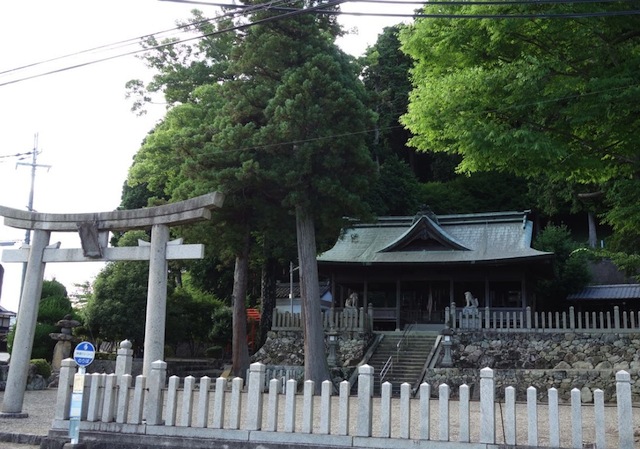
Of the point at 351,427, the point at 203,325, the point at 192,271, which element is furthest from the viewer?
the point at 192,271

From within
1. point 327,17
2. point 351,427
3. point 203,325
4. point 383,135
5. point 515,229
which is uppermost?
point 383,135

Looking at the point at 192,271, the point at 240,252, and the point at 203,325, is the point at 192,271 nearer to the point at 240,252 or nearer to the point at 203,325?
the point at 203,325

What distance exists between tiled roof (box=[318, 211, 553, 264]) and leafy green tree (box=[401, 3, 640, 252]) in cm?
1384

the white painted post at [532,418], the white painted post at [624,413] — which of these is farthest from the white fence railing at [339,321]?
the white painted post at [624,413]

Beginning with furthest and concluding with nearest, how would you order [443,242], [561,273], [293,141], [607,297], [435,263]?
[561,273], [607,297], [443,242], [435,263], [293,141]

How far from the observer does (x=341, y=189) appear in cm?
1906

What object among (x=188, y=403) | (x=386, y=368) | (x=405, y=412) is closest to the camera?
(x=405, y=412)

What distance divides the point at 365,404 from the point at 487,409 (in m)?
1.56

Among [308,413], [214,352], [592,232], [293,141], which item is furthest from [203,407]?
[592,232]

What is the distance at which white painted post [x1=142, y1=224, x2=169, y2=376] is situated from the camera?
11.5 meters

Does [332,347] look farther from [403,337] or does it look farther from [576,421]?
[576,421]

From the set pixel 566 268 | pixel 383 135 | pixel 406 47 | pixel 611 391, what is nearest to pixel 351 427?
pixel 406 47

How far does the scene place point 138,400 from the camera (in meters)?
9.51

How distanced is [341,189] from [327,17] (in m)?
6.60
